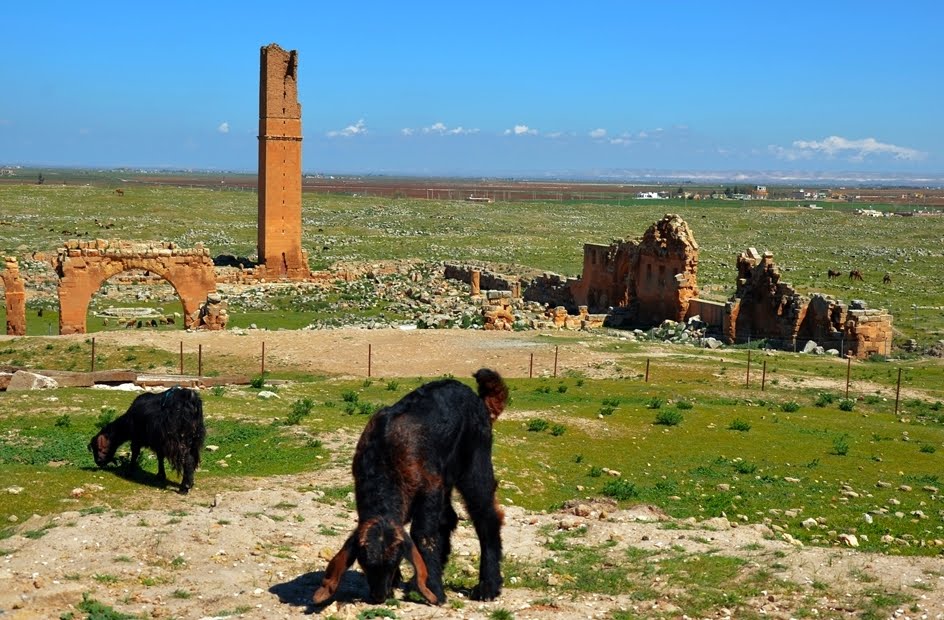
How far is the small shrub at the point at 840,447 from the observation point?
18.1m

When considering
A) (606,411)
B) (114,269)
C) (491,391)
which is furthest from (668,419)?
(114,269)

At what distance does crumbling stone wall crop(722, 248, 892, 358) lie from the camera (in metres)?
31.4

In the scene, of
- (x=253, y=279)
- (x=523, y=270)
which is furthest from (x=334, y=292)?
(x=523, y=270)

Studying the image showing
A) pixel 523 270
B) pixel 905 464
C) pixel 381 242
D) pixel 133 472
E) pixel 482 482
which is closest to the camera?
pixel 482 482

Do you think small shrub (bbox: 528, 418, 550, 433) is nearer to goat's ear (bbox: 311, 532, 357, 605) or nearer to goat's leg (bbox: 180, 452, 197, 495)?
goat's leg (bbox: 180, 452, 197, 495)

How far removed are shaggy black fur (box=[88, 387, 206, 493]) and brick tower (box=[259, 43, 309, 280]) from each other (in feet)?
132

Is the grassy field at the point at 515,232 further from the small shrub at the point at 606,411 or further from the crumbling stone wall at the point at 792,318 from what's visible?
the small shrub at the point at 606,411

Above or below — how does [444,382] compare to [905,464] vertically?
above

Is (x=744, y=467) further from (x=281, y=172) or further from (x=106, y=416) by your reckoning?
(x=281, y=172)

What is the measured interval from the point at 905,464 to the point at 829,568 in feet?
27.9

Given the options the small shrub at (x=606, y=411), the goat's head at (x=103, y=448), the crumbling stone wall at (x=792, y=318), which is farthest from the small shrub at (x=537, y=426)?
the crumbling stone wall at (x=792, y=318)

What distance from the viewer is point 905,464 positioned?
1778 centimetres

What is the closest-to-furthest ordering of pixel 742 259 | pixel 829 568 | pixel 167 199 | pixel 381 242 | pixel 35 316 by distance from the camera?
pixel 829 568, pixel 742 259, pixel 35 316, pixel 381 242, pixel 167 199

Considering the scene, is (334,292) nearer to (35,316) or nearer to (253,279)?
(253,279)
